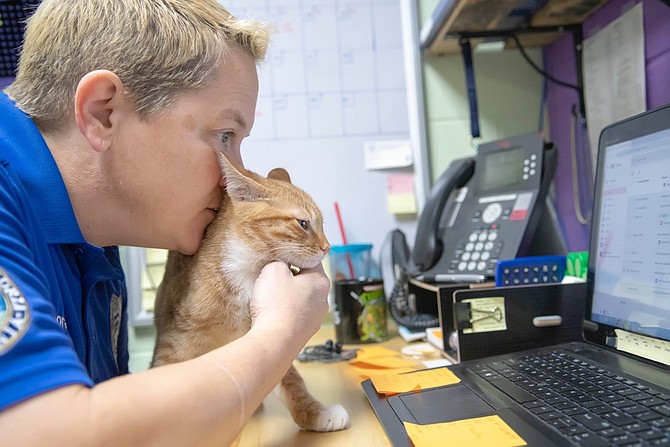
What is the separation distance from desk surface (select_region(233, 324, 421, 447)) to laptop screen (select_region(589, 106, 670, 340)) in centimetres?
38

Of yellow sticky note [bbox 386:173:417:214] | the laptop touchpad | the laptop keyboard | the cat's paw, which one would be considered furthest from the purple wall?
the cat's paw

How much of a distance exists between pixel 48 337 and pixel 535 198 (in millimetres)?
1003

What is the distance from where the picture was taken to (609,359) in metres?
0.73

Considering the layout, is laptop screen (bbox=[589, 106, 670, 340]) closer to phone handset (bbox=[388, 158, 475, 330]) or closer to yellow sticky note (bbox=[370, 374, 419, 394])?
yellow sticky note (bbox=[370, 374, 419, 394])

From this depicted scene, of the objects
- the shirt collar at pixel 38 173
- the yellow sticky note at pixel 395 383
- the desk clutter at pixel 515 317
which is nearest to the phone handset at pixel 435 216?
the desk clutter at pixel 515 317

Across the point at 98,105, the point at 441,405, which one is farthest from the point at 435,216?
the point at 98,105

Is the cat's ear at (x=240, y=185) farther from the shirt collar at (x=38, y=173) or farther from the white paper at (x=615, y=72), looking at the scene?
the white paper at (x=615, y=72)

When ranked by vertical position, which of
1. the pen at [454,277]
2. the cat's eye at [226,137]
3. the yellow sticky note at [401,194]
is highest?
the cat's eye at [226,137]

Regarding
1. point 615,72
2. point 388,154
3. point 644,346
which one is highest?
point 615,72

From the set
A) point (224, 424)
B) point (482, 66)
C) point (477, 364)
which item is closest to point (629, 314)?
point (477, 364)

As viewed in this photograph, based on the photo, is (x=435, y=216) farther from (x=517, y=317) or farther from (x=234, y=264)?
(x=234, y=264)

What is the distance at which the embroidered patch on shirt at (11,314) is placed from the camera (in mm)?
405

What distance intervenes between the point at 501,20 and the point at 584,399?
1.06m

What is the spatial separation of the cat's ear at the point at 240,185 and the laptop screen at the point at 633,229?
0.54 metres
